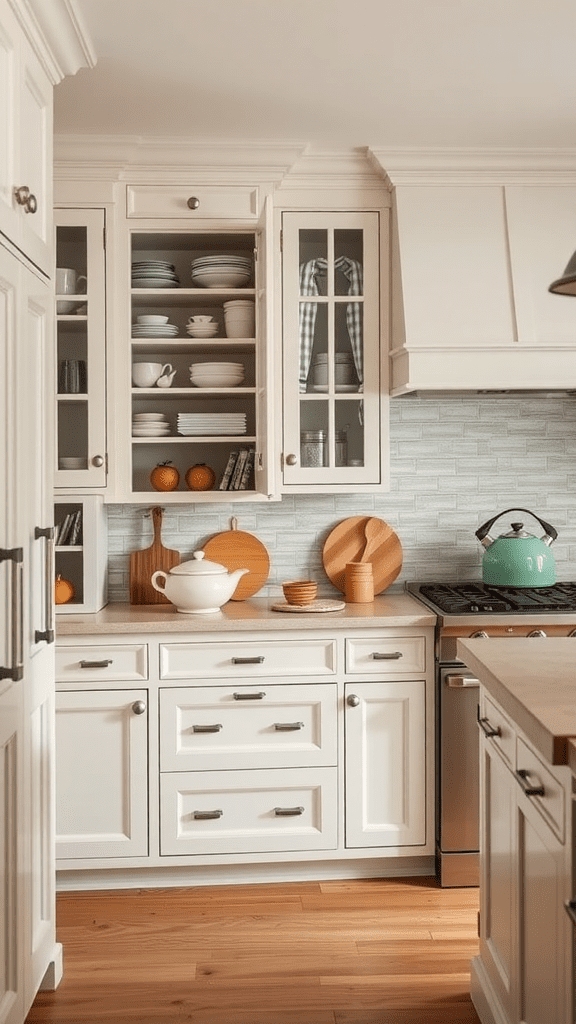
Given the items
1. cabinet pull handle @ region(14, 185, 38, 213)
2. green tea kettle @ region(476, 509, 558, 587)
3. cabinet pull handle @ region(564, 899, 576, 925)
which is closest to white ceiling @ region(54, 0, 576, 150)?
cabinet pull handle @ region(14, 185, 38, 213)

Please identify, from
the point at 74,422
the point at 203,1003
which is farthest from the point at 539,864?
the point at 74,422

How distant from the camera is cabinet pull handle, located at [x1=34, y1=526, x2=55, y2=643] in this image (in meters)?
2.39

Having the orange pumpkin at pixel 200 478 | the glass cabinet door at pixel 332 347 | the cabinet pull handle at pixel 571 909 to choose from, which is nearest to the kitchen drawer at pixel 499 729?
the cabinet pull handle at pixel 571 909

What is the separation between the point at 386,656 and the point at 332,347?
3.79ft

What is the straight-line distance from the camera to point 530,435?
12.6 feet

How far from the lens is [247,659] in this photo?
3.20 meters

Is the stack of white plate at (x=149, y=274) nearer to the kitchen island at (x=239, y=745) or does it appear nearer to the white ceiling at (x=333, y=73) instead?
the white ceiling at (x=333, y=73)

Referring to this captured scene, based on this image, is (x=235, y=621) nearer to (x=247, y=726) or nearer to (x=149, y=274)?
(x=247, y=726)

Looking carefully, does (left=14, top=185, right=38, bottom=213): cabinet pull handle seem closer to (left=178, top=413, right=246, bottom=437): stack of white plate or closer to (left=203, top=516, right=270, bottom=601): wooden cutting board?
(left=178, top=413, right=246, bottom=437): stack of white plate

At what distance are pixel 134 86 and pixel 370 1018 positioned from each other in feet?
9.03

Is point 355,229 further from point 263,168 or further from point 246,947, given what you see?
point 246,947

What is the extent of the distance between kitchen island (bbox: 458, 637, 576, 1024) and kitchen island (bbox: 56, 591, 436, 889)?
2.71ft

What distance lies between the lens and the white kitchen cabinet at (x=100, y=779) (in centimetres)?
316

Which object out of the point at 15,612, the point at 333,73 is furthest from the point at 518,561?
the point at 15,612
